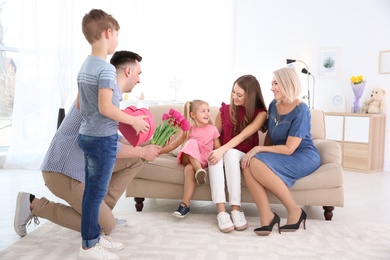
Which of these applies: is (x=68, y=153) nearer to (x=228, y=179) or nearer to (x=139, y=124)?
(x=139, y=124)

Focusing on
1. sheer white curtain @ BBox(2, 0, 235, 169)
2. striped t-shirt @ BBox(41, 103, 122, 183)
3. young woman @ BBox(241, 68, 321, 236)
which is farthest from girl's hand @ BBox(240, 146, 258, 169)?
sheer white curtain @ BBox(2, 0, 235, 169)

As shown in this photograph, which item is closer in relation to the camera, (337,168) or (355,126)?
(337,168)

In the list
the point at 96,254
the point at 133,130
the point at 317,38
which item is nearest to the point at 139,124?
the point at 133,130

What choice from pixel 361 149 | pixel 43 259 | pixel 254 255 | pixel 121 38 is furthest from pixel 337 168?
pixel 121 38

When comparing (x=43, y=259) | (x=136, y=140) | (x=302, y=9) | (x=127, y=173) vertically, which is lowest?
(x=43, y=259)

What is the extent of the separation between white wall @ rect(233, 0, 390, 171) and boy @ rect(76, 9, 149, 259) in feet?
14.7

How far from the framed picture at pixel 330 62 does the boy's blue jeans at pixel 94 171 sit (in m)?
4.62

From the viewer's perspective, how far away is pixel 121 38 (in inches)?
230

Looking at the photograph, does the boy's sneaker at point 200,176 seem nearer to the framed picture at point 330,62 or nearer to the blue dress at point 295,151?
the blue dress at point 295,151

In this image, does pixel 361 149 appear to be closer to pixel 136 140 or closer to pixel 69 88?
pixel 69 88

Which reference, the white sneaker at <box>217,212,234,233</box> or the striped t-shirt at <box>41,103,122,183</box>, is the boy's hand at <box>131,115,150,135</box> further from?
the white sneaker at <box>217,212,234,233</box>

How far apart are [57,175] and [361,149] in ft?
13.6

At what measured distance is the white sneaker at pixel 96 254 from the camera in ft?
6.98

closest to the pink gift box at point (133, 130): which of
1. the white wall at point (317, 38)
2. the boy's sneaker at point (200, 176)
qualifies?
the boy's sneaker at point (200, 176)
